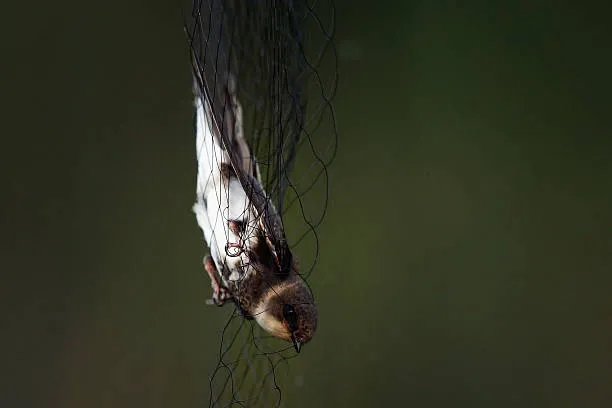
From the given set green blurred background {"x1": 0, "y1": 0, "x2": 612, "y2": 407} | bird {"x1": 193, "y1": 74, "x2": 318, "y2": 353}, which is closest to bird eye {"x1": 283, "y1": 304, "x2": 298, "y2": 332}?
bird {"x1": 193, "y1": 74, "x2": 318, "y2": 353}

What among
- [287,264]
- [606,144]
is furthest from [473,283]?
[287,264]

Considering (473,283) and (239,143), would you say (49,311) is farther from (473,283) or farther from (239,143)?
(473,283)

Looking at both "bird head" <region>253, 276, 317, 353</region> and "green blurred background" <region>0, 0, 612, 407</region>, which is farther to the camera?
"green blurred background" <region>0, 0, 612, 407</region>

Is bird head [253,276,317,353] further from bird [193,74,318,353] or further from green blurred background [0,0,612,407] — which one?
green blurred background [0,0,612,407]

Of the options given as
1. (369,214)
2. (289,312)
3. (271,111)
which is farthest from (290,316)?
(369,214)

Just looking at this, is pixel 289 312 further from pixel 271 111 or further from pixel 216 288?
pixel 271 111

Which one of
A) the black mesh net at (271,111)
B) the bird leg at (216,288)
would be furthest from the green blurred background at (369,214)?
the bird leg at (216,288)

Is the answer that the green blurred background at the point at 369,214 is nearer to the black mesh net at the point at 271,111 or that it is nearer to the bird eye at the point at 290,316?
the black mesh net at the point at 271,111
